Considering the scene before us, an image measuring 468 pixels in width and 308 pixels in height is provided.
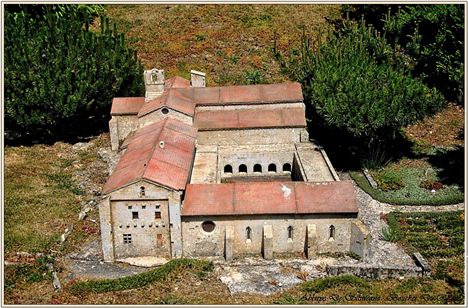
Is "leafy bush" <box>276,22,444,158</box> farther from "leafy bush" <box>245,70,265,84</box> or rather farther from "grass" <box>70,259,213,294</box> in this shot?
"grass" <box>70,259,213,294</box>

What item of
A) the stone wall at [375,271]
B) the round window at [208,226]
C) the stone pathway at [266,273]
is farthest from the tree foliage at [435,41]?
the round window at [208,226]

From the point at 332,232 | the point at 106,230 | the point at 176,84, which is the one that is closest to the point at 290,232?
the point at 332,232

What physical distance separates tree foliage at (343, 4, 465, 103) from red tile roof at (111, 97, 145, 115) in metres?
26.5

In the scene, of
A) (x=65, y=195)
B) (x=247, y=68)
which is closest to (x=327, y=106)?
(x=65, y=195)

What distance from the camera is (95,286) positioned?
35031 mm

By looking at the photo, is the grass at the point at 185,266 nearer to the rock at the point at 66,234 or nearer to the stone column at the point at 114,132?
the rock at the point at 66,234

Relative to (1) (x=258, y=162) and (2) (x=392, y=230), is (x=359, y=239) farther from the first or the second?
(1) (x=258, y=162)

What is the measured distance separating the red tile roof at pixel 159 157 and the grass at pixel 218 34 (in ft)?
84.6

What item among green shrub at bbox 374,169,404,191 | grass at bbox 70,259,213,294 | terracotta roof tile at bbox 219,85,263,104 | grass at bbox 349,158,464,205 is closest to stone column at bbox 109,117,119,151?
terracotta roof tile at bbox 219,85,263,104

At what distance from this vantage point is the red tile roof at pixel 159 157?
38.0m

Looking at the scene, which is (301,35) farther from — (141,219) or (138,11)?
(141,219)

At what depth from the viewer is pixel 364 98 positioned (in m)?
48.1

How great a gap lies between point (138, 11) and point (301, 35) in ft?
83.3

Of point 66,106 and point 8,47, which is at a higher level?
point 8,47
